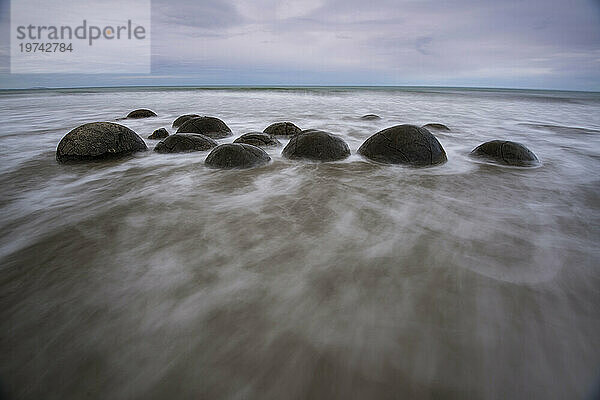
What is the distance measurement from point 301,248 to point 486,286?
1145 millimetres

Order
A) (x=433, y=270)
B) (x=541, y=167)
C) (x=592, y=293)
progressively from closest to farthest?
(x=592, y=293), (x=433, y=270), (x=541, y=167)

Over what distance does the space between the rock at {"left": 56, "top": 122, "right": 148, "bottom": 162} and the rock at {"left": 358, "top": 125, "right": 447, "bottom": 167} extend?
3922mm

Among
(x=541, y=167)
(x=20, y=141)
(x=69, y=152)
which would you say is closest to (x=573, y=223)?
(x=541, y=167)

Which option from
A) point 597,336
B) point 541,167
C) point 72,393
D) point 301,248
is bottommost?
point 72,393

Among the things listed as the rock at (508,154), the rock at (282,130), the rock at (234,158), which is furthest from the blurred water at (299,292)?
the rock at (282,130)

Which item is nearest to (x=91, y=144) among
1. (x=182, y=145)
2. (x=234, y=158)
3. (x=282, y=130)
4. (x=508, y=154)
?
(x=182, y=145)

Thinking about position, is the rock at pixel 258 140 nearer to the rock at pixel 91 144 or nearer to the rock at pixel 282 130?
the rock at pixel 282 130

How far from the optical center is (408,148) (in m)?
4.33

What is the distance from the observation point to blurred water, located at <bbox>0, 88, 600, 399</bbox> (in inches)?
48.9

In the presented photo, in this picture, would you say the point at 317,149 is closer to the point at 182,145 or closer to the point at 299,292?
the point at 182,145

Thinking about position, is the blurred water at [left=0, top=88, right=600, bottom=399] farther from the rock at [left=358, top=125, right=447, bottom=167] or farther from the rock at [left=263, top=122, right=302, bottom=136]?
the rock at [left=263, top=122, right=302, bottom=136]

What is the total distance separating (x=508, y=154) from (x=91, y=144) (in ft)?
20.2

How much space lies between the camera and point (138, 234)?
7.80ft

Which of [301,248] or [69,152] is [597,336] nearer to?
[301,248]
